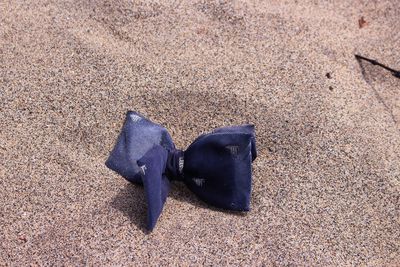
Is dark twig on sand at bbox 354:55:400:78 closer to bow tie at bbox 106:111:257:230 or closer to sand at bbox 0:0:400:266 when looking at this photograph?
sand at bbox 0:0:400:266

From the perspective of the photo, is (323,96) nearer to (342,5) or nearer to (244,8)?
(244,8)

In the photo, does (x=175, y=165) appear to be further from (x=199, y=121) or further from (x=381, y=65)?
(x=381, y=65)

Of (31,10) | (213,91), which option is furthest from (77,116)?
(31,10)

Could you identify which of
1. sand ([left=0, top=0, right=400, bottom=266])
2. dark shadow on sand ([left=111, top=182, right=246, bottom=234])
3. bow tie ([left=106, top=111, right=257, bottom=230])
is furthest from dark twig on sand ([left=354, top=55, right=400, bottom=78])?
dark shadow on sand ([left=111, top=182, right=246, bottom=234])

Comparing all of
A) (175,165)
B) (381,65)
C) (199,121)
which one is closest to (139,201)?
(175,165)

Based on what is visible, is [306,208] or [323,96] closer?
[306,208]

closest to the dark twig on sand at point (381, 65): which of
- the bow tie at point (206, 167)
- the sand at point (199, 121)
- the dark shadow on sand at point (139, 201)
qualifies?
the sand at point (199, 121)
